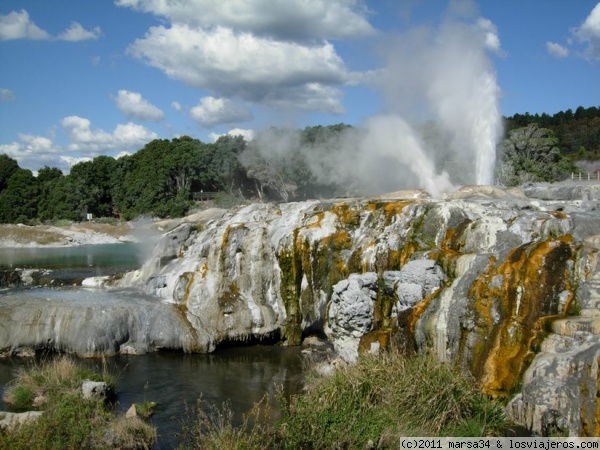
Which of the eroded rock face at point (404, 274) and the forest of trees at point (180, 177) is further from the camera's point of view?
the forest of trees at point (180, 177)

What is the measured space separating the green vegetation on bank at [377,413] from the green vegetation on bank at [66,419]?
1.04 metres

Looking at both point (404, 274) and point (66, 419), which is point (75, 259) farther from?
point (66, 419)

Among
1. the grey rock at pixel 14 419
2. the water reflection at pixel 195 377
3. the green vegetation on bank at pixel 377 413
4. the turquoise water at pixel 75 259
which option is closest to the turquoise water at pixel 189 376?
the water reflection at pixel 195 377

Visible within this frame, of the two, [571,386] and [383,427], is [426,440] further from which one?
[571,386]

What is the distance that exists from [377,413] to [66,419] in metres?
4.99

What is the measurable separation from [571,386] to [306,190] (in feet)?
178

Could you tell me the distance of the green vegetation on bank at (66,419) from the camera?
8.80 metres

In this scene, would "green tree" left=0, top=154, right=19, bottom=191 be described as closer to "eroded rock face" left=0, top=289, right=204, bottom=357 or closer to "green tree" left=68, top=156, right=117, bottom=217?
"green tree" left=68, top=156, right=117, bottom=217

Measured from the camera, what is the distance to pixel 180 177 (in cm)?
6656

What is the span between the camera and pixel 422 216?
1683 centimetres

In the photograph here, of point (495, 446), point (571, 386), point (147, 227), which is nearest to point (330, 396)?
point (495, 446)

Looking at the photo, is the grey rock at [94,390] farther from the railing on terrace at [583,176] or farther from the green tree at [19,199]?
the green tree at [19,199]

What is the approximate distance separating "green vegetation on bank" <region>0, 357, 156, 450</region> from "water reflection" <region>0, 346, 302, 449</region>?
0.58 metres

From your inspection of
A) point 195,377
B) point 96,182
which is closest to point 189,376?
point 195,377
